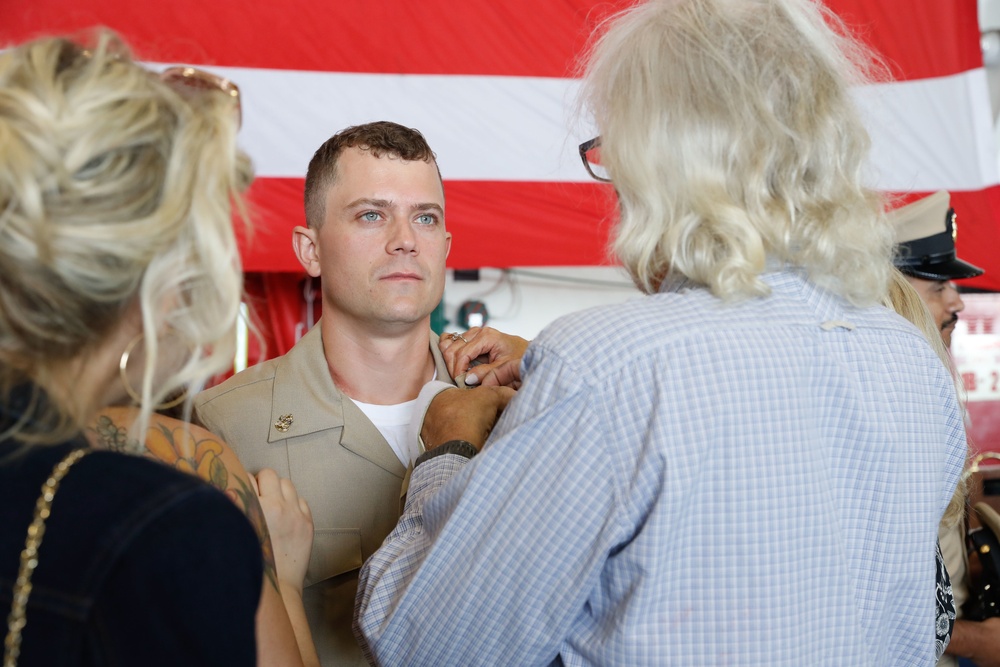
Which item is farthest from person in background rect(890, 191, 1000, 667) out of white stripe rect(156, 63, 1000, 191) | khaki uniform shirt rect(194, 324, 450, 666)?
khaki uniform shirt rect(194, 324, 450, 666)

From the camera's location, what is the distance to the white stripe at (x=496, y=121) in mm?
2627

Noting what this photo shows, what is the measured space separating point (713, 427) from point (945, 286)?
1236 mm

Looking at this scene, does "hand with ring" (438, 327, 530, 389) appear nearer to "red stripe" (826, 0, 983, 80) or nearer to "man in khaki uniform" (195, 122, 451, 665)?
"man in khaki uniform" (195, 122, 451, 665)

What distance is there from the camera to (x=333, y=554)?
145cm

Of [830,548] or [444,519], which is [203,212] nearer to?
[444,519]

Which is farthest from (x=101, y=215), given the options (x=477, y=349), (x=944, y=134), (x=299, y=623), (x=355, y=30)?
(x=944, y=134)

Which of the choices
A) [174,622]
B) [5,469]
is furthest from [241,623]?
[5,469]

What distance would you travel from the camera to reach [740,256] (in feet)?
2.87

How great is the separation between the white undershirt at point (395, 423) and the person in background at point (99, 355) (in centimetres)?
89

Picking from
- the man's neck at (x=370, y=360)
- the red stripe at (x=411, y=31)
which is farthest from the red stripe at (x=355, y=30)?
the man's neck at (x=370, y=360)

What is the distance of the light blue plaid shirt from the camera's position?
0.84 metres

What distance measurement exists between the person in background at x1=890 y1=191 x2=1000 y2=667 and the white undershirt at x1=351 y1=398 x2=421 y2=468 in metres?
0.93

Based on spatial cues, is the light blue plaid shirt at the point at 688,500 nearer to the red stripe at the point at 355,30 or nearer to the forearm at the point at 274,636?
the forearm at the point at 274,636

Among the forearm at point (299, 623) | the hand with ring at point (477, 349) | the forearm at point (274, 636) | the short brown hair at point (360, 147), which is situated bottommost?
the forearm at point (299, 623)
